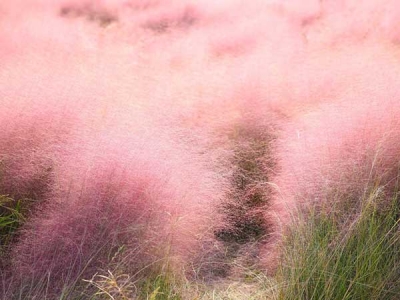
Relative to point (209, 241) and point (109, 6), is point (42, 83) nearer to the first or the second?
point (209, 241)

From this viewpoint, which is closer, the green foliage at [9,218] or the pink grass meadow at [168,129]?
the pink grass meadow at [168,129]

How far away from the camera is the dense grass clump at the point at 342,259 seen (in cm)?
203

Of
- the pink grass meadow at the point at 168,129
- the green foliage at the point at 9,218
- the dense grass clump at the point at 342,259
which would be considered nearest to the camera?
the dense grass clump at the point at 342,259

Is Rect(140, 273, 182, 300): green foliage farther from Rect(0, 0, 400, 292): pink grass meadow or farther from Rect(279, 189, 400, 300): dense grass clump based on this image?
Rect(279, 189, 400, 300): dense grass clump

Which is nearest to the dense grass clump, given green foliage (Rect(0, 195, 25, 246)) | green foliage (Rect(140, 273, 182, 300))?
green foliage (Rect(140, 273, 182, 300))

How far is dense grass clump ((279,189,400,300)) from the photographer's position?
6.66 feet

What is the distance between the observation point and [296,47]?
13.3 ft

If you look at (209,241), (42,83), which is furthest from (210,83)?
(209,241)

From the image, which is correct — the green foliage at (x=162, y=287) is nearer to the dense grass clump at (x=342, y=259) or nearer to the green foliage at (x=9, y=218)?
the dense grass clump at (x=342, y=259)

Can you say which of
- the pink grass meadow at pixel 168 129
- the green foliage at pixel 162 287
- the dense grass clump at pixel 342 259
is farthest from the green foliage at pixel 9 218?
the dense grass clump at pixel 342 259

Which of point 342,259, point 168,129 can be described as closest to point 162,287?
point 342,259

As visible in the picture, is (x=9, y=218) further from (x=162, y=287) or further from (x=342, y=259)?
(x=342, y=259)

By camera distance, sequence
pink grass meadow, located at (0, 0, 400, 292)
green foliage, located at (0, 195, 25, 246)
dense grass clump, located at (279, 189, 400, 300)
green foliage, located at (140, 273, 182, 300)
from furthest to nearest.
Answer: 1. green foliage, located at (0, 195, 25, 246)
2. pink grass meadow, located at (0, 0, 400, 292)
3. green foliage, located at (140, 273, 182, 300)
4. dense grass clump, located at (279, 189, 400, 300)

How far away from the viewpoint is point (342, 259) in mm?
2102
